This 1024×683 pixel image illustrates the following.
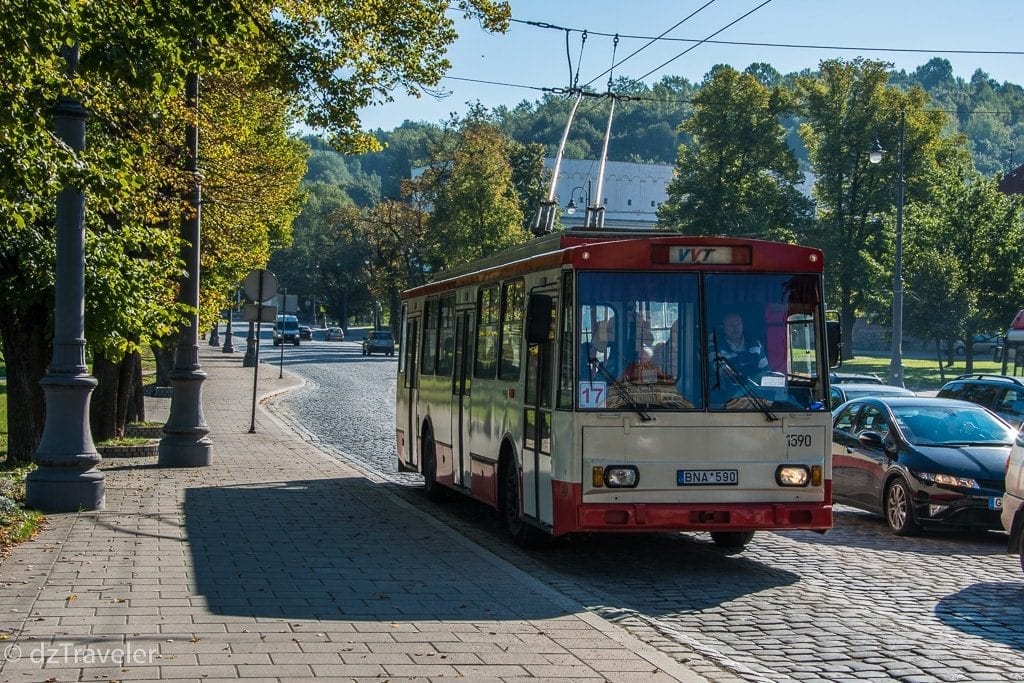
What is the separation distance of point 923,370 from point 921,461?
191 ft

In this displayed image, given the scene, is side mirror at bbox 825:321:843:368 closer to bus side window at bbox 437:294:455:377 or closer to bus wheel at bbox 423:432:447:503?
bus side window at bbox 437:294:455:377

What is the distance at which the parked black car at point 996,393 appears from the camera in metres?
20.1

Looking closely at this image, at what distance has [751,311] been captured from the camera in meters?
11.2

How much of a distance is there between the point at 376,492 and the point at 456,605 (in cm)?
793

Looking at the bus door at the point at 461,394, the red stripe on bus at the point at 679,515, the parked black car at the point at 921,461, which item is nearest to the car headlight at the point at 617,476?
the red stripe on bus at the point at 679,515

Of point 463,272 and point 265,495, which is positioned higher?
point 463,272

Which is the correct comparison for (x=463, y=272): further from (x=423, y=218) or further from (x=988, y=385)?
(x=423, y=218)

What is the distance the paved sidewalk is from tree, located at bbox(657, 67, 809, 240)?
2368 inches

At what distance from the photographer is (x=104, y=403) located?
71.2ft

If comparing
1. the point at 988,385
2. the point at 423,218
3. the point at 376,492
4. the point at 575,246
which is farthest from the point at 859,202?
the point at 575,246

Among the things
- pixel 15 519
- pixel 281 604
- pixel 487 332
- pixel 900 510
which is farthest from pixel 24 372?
pixel 900 510

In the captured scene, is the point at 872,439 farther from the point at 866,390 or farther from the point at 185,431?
the point at 185,431

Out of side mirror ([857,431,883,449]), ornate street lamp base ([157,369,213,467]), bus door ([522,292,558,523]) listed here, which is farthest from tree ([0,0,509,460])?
side mirror ([857,431,883,449])

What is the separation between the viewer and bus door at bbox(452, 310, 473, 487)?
1448 cm
